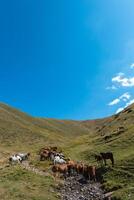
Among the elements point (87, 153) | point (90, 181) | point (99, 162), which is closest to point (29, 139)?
point (87, 153)

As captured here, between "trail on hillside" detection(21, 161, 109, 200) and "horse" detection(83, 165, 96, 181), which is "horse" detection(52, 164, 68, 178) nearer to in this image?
"trail on hillside" detection(21, 161, 109, 200)

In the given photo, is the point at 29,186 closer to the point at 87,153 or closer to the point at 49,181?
the point at 49,181

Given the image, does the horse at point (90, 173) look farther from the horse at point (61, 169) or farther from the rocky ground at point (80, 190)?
the horse at point (61, 169)

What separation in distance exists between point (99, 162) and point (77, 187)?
9.05m

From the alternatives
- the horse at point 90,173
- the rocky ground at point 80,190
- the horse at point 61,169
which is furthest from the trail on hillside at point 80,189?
the horse at point 61,169

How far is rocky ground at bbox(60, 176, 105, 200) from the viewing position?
31159 mm

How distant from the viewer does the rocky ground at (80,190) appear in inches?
1227

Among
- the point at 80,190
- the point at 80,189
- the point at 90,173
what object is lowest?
the point at 80,190

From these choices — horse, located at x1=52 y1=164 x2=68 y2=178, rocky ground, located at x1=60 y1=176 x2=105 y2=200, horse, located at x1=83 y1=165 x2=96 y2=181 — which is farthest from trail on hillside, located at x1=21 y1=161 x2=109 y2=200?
horse, located at x1=52 y1=164 x2=68 y2=178

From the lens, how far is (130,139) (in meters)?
51.6

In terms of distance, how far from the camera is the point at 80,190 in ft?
108

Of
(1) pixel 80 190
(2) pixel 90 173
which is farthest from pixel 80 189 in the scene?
(2) pixel 90 173

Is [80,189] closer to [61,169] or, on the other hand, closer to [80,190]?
[80,190]

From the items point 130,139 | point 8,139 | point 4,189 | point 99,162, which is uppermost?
point 8,139
